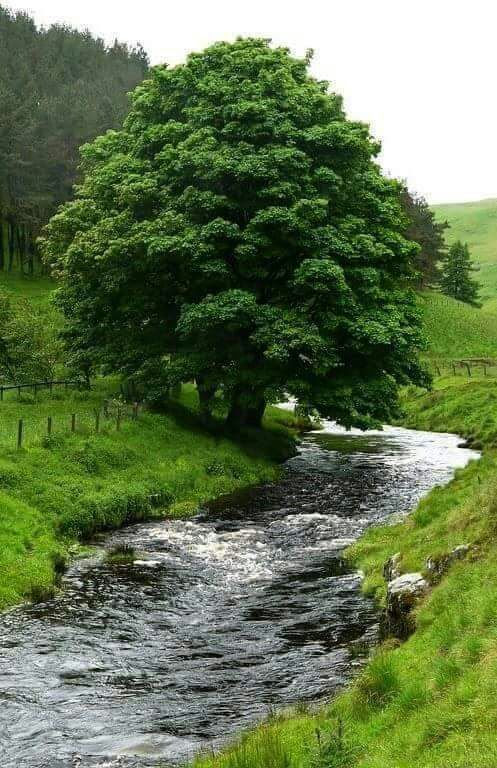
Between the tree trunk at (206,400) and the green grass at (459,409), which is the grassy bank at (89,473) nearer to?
the tree trunk at (206,400)

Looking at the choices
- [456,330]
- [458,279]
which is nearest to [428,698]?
[456,330]

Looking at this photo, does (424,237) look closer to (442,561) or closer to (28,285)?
(28,285)

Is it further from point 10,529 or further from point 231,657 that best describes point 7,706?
point 10,529

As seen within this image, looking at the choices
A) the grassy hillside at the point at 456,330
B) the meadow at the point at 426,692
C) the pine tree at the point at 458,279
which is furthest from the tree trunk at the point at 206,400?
the pine tree at the point at 458,279

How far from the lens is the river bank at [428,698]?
10.4 m

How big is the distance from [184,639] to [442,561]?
629cm

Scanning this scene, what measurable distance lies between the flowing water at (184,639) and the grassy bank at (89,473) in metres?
1.21

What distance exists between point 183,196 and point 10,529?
20.2 metres

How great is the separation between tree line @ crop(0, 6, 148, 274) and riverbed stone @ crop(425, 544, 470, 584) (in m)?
85.1

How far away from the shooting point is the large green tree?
37.1 m

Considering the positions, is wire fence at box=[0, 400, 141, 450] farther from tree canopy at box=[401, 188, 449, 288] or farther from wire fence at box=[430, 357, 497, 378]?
tree canopy at box=[401, 188, 449, 288]

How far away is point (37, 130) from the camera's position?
101875mm

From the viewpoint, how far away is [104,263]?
3969 cm

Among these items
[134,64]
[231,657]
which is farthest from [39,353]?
[134,64]
